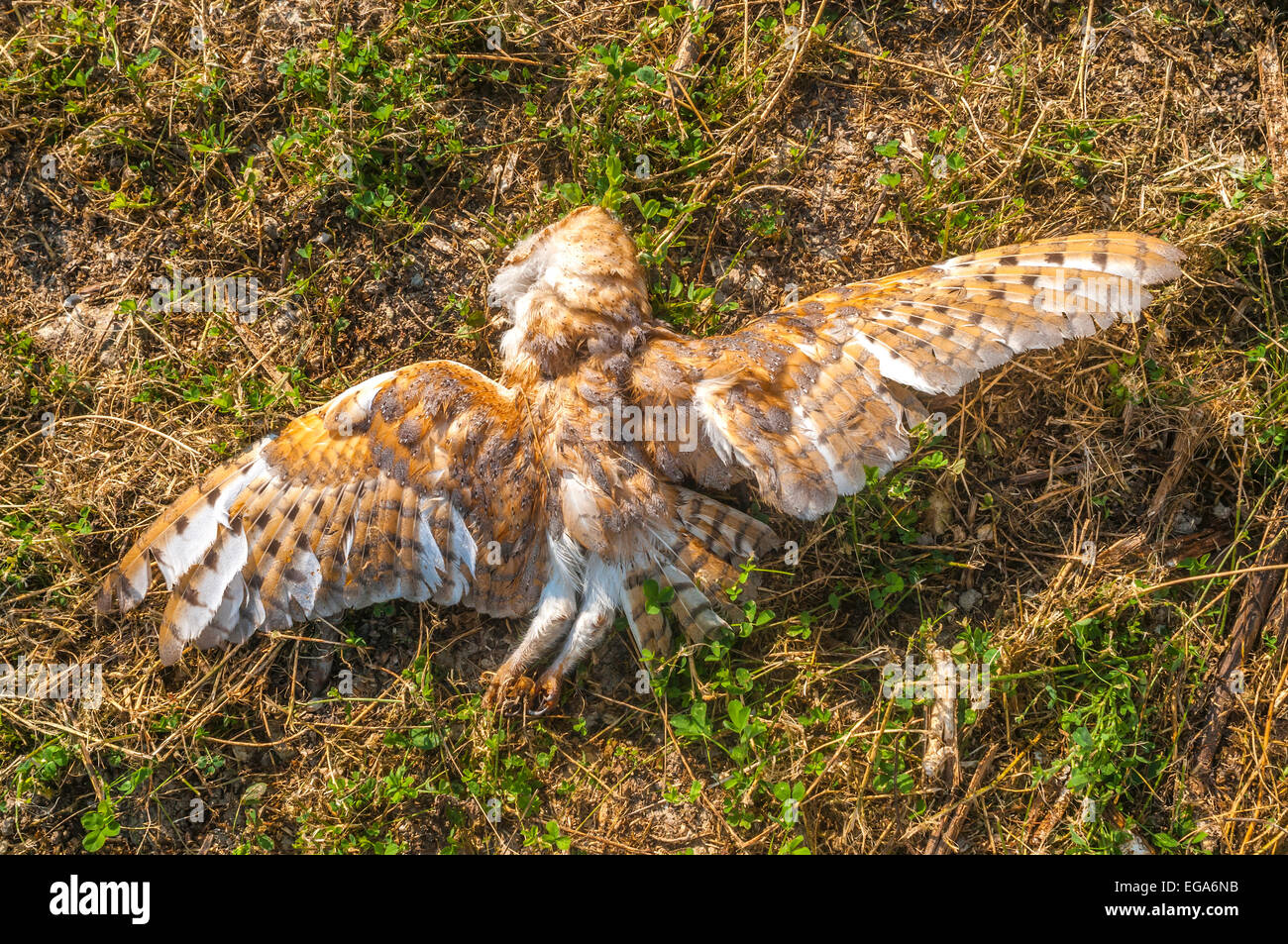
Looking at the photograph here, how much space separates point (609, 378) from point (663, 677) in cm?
128

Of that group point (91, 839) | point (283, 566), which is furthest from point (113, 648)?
point (283, 566)

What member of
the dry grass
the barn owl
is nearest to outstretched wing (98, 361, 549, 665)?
the barn owl

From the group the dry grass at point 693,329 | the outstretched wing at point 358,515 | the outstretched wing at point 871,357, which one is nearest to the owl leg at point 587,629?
the dry grass at point 693,329

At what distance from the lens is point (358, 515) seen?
125 inches

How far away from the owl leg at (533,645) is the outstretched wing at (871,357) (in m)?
0.71

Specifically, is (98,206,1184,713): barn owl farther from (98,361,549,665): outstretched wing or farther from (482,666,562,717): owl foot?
(482,666,562,717): owl foot

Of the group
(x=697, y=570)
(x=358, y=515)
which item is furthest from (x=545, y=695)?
(x=358, y=515)

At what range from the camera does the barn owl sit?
3.01m

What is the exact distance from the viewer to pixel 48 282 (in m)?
3.87

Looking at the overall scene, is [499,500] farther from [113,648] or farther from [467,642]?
[113,648]

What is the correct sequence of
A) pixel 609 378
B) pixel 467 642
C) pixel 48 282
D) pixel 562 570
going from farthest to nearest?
1. pixel 48 282
2. pixel 467 642
3. pixel 562 570
4. pixel 609 378

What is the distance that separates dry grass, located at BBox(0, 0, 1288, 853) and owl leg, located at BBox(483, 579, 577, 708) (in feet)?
0.44

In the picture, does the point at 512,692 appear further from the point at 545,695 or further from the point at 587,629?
the point at 587,629

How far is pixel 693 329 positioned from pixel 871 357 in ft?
3.02
